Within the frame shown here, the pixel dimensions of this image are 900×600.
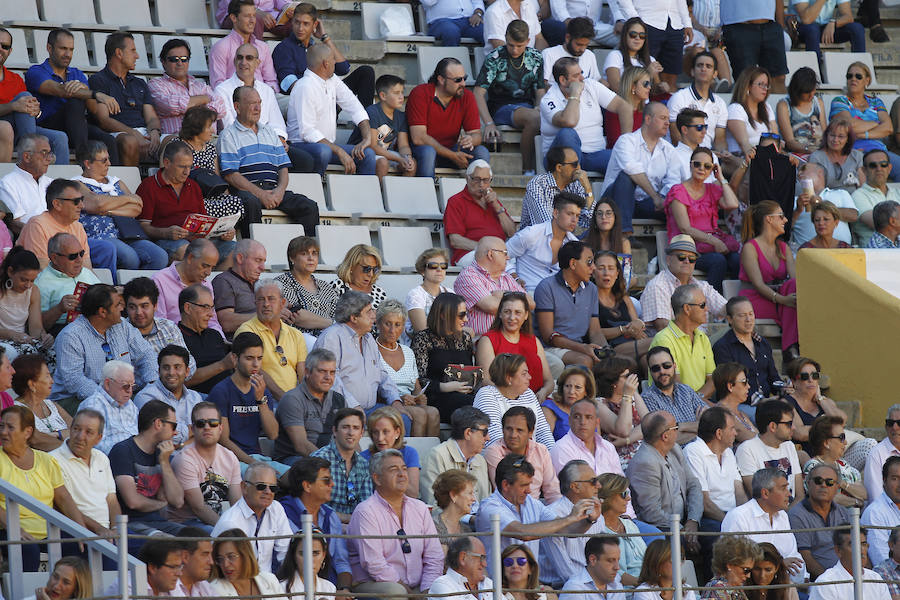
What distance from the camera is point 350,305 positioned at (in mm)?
9789

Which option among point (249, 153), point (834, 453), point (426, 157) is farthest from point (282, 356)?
point (834, 453)

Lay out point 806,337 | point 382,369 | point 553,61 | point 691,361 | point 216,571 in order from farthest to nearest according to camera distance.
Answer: point 553,61
point 806,337
point 691,361
point 382,369
point 216,571

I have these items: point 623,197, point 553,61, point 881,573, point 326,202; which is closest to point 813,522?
point 881,573

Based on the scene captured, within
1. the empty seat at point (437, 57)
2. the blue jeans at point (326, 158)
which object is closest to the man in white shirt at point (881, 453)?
the blue jeans at point (326, 158)

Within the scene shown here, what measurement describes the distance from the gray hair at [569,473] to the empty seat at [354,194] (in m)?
3.39

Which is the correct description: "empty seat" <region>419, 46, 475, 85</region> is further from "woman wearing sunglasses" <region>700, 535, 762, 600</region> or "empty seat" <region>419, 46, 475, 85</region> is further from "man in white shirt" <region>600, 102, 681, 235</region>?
"woman wearing sunglasses" <region>700, 535, 762, 600</region>

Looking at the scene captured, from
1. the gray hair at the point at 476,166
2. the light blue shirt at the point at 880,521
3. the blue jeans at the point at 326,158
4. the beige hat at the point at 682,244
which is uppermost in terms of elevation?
the blue jeans at the point at 326,158

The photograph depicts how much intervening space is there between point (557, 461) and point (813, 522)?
1479 millimetres

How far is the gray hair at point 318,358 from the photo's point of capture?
364 inches

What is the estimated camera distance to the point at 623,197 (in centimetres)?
1223

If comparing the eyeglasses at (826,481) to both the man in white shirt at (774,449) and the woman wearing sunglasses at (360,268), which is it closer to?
the man in white shirt at (774,449)

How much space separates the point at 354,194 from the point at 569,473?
143 inches

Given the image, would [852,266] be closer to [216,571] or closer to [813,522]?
[813,522]

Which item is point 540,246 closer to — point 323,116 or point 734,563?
point 323,116
